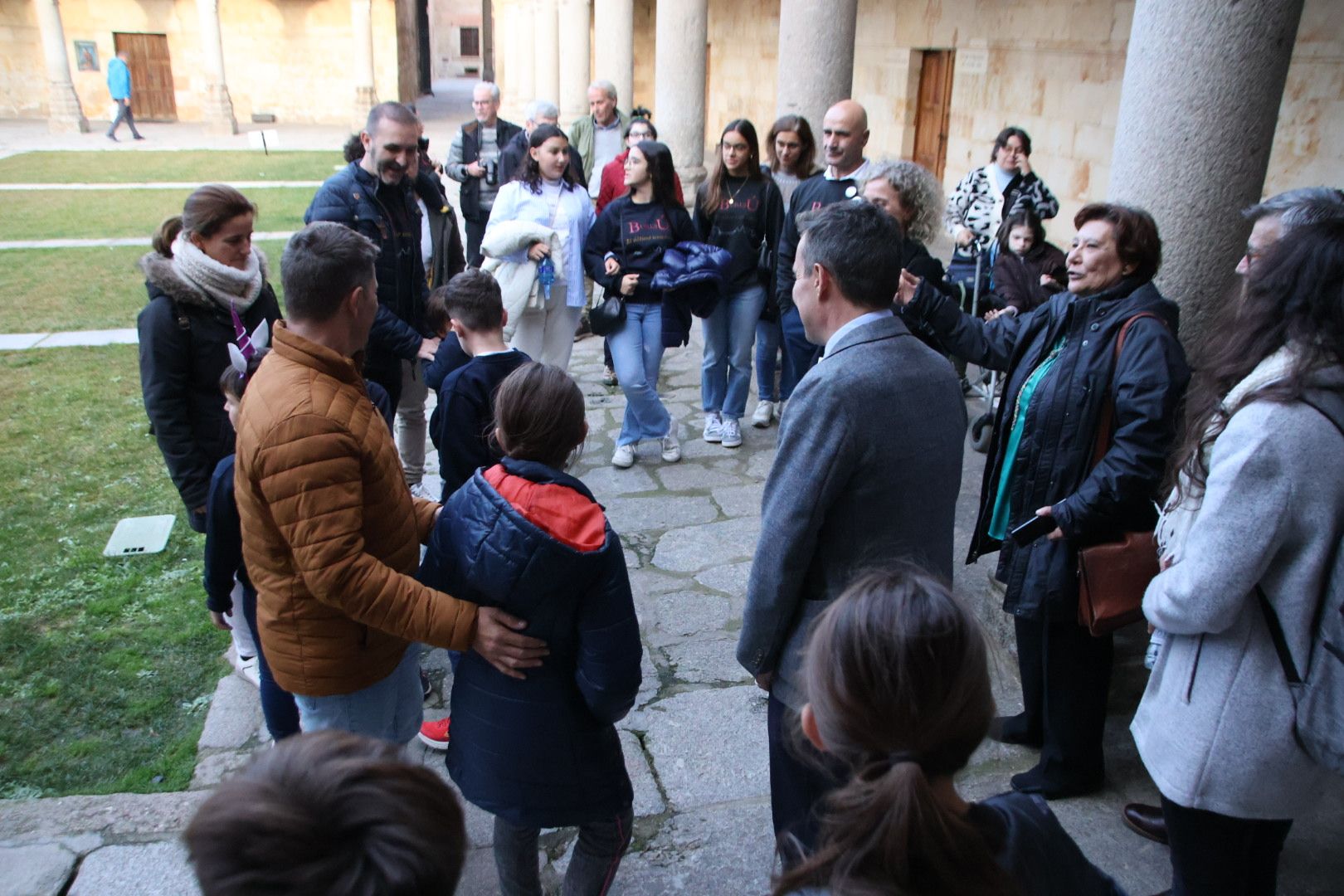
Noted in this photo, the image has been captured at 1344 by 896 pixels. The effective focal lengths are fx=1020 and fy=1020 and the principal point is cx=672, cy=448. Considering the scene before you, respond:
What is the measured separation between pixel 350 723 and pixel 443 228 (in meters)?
3.48

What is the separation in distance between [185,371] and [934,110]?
1154 cm

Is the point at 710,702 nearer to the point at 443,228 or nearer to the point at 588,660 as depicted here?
the point at 588,660

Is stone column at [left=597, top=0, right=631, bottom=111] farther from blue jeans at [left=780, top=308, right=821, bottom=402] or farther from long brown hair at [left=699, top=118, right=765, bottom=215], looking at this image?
blue jeans at [left=780, top=308, right=821, bottom=402]

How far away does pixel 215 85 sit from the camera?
2741 centimetres

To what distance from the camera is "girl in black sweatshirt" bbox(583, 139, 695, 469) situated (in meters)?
5.48

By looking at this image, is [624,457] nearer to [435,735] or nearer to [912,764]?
[435,735]

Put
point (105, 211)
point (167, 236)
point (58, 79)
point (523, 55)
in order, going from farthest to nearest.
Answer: point (58, 79), point (523, 55), point (105, 211), point (167, 236)

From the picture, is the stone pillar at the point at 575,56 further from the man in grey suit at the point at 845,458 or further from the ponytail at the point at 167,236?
the man in grey suit at the point at 845,458

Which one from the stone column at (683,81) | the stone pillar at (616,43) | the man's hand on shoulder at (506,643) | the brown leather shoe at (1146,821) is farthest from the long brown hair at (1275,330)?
the stone pillar at (616,43)

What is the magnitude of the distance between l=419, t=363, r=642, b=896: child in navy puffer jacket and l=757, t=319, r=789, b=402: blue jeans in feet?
13.1

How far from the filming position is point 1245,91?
2.98m

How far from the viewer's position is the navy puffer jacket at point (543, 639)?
2115 millimetres

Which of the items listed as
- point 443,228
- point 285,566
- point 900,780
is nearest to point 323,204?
point 443,228

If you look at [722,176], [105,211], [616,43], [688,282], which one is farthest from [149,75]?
[688,282]
